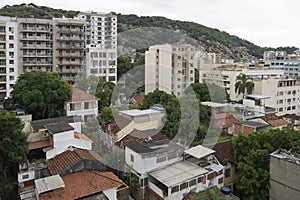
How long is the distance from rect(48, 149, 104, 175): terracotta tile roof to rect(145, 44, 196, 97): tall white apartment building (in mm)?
14229

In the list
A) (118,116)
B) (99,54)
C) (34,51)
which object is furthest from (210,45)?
(118,116)

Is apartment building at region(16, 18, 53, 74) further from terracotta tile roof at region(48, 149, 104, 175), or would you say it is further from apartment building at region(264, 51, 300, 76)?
apartment building at region(264, 51, 300, 76)

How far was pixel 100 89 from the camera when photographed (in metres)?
17.3

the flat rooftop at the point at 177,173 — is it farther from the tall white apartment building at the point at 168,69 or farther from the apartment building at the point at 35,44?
the apartment building at the point at 35,44

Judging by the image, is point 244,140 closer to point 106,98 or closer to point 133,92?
point 106,98

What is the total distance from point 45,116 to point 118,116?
11.6 feet

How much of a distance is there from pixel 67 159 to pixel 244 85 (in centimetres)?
1589

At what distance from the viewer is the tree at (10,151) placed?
8.43 meters

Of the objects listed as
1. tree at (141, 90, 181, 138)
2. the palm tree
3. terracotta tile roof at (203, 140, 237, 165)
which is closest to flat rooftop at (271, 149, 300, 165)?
terracotta tile roof at (203, 140, 237, 165)

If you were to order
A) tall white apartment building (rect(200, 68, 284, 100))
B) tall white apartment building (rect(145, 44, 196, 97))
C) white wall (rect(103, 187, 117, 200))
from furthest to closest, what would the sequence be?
tall white apartment building (rect(200, 68, 284, 100)) → tall white apartment building (rect(145, 44, 196, 97)) → white wall (rect(103, 187, 117, 200))

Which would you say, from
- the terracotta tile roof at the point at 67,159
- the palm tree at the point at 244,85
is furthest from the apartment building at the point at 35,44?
the palm tree at the point at 244,85

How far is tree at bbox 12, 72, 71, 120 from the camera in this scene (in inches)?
526

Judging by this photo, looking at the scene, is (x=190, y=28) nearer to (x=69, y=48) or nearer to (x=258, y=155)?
(x=69, y=48)

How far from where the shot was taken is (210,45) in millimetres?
50125
